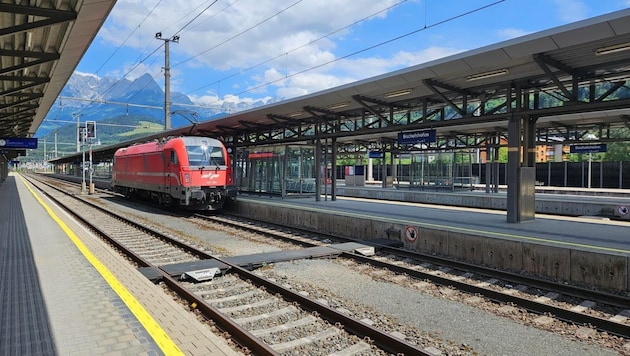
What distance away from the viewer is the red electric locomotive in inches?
639

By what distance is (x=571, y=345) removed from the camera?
15.9 ft

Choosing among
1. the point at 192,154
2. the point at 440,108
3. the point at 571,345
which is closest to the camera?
the point at 571,345

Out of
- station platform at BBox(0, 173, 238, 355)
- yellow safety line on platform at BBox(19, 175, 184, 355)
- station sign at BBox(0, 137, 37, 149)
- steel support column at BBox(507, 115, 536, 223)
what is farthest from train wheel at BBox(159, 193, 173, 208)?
steel support column at BBox(507, 115, 536, 223)

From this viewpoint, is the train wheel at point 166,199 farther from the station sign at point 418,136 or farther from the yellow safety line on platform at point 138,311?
the station sign at point 418,136

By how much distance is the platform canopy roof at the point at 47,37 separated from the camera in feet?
24.2

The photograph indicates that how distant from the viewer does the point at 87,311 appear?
16.9 ft

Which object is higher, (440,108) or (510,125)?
(440,108)

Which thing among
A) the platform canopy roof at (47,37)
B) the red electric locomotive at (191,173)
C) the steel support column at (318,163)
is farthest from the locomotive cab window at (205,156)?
the platform canopy roof at (47,37)

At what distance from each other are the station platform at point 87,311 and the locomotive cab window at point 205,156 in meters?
7.85

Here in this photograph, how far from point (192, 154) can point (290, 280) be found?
10.3 metres

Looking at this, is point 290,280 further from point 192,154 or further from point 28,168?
point 28,168

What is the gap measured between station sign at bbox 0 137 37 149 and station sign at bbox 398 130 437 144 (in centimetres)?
2146

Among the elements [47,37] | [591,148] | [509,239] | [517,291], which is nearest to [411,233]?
[509,239]

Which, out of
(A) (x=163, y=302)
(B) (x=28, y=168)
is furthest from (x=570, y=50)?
(B) (x=28, y=168)
